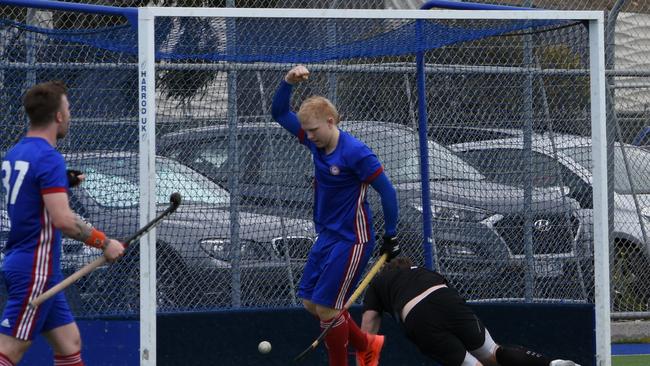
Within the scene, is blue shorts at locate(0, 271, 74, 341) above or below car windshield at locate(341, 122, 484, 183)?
below

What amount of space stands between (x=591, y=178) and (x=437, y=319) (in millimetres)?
2253

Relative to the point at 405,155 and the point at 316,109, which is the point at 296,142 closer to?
the point at 405,155

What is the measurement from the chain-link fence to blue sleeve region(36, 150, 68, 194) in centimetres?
200

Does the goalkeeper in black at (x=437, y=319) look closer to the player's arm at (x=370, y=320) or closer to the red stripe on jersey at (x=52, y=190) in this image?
the player's arm at (x=370, y=320)

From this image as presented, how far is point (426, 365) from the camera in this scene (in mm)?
8414

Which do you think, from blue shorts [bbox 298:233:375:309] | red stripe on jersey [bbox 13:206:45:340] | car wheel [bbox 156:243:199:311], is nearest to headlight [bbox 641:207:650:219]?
blue shorts [bbox 298:233:375:309]

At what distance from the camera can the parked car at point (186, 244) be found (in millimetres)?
7742

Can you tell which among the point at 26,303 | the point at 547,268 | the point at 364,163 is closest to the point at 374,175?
the point at 364,163

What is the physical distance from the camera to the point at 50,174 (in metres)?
5.52

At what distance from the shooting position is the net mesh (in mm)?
7695

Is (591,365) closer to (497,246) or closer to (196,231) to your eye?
(497,246)

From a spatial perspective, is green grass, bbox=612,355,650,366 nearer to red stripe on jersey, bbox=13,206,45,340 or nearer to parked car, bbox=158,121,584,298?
parked car, bbox=158,121,584,298

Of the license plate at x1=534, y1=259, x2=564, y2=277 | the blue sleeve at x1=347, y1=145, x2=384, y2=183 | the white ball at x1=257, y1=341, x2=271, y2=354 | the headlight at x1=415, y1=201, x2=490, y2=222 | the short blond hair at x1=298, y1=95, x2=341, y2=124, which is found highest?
the short blond hair at x1=298, y1=95, x2=341, y2=124

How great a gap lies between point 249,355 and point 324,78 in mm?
2198
